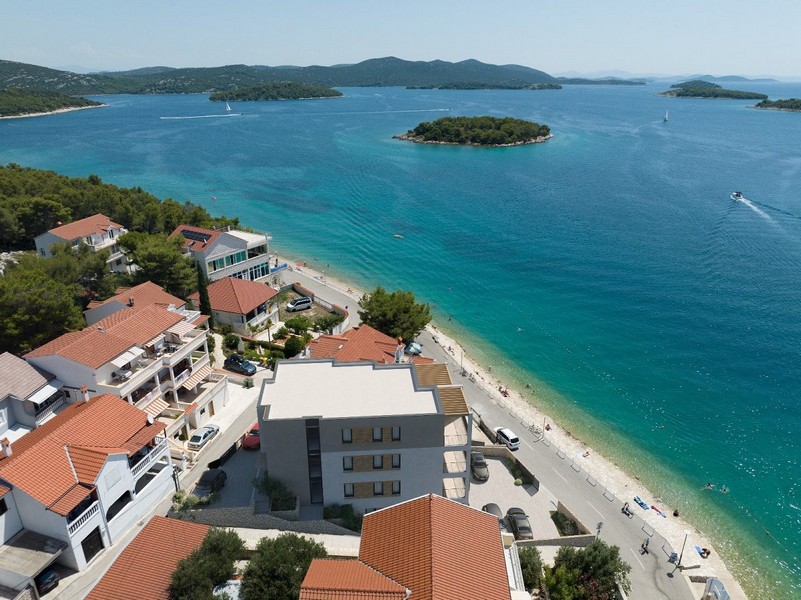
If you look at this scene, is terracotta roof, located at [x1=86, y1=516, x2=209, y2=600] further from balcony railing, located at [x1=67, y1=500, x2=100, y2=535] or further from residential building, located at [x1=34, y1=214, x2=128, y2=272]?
residential building, located at [x1=34, y1=214, x2=128, y2=272]

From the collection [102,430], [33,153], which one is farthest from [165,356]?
[33,153]

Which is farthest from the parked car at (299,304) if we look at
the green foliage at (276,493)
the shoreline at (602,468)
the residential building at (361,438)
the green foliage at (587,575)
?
the green foliage at (587,575)

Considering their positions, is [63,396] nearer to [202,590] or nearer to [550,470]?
[202,590]

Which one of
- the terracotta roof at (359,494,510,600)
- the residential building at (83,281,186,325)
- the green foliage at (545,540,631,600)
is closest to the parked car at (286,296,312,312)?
the residential building at (83,281,186,325)

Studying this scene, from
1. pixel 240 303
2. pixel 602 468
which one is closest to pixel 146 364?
pixel 240 303

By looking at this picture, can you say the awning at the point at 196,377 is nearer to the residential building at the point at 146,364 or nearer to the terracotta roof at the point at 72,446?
the residential building at the point at 146,364

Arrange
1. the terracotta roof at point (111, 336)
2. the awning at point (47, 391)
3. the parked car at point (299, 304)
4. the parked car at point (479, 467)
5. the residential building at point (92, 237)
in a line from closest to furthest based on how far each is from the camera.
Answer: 1. the awning at point (47, 391)
2. the terracotta roof at point (111, 336)
3. the parked car at point (479, 467)
4. the residential building at point (92, 237)
5. the parked car at point (299, 304)

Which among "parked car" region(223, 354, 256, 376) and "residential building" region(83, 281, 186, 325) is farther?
"parked car" region(223, 354, 256, 376)

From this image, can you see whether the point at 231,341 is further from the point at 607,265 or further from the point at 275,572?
the point at 607,265
